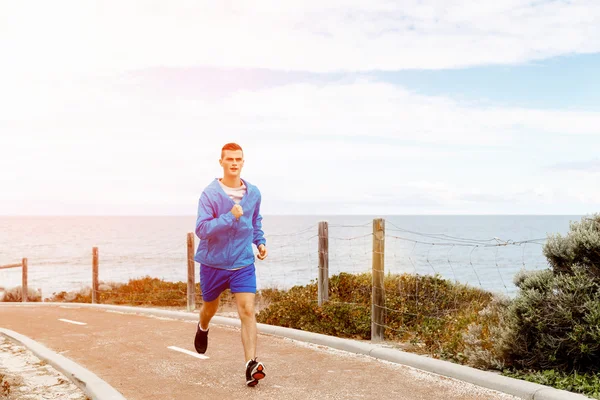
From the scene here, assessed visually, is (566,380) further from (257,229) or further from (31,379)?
(31,379)

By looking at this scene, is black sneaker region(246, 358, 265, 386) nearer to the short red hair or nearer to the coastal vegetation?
the short red hair

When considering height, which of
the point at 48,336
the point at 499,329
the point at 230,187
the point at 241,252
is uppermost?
the point at 230,187

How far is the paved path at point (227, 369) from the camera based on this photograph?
21.4ft

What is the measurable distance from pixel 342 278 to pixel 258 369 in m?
7.41

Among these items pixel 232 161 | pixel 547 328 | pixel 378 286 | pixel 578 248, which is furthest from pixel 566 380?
pixel 232 161

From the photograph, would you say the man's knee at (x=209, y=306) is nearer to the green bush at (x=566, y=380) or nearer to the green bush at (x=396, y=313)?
the green bush at (x=396, y=313)

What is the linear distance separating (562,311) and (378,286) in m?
3.17

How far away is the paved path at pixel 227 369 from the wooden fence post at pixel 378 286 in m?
0.97

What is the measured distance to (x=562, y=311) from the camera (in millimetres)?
6699

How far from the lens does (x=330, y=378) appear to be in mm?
7137

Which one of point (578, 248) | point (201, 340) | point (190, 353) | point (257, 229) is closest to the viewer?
point (578, 248)

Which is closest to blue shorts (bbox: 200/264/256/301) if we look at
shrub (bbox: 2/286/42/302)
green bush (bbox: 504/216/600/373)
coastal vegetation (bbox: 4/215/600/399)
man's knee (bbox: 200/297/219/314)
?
man's knee (bbox: 200/297/219/314)

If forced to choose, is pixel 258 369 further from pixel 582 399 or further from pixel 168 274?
pixel 168 274

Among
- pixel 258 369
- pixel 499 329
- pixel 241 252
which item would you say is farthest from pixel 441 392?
pixel 241 252
